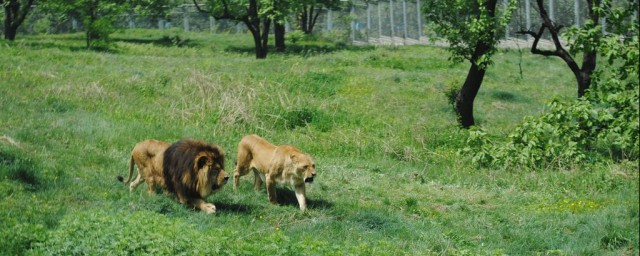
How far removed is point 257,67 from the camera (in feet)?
91.0

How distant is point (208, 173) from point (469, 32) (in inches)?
384

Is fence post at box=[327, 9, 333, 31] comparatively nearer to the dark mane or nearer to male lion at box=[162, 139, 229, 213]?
the dark mane

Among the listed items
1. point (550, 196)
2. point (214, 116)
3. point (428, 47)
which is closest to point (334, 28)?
point (428, 47)

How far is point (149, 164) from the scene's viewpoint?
12008 mm

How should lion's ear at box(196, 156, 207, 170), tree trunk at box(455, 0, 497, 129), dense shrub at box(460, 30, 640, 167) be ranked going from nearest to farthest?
lion's ear at box(196, 156, 207, 170) → dense shrub at box(460, 30, 640, 167) → tree trunk at box(455, 0, 497, 129)

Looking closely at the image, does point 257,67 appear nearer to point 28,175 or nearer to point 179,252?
point 28,175

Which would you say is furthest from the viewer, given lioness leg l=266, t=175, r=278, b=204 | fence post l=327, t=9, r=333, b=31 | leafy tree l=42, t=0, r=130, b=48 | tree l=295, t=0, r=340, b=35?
fence post l=327, t=9, r=333, b=31

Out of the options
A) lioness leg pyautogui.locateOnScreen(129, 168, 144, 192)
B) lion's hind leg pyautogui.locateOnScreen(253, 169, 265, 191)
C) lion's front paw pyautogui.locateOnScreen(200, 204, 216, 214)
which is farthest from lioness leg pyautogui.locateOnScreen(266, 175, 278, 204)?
lioness leg pyautogui.locateOnScreen(129, 168, 144, 192)

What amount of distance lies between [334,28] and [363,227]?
147ft

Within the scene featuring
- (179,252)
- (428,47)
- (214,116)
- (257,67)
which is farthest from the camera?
(428,47)

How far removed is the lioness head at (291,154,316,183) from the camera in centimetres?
1162

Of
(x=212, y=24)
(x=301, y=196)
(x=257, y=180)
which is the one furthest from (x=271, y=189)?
(x=212, y=24)

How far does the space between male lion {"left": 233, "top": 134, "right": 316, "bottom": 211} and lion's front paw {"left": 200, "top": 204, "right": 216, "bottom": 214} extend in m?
1.11

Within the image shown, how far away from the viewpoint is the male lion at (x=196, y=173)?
11.2 metres
